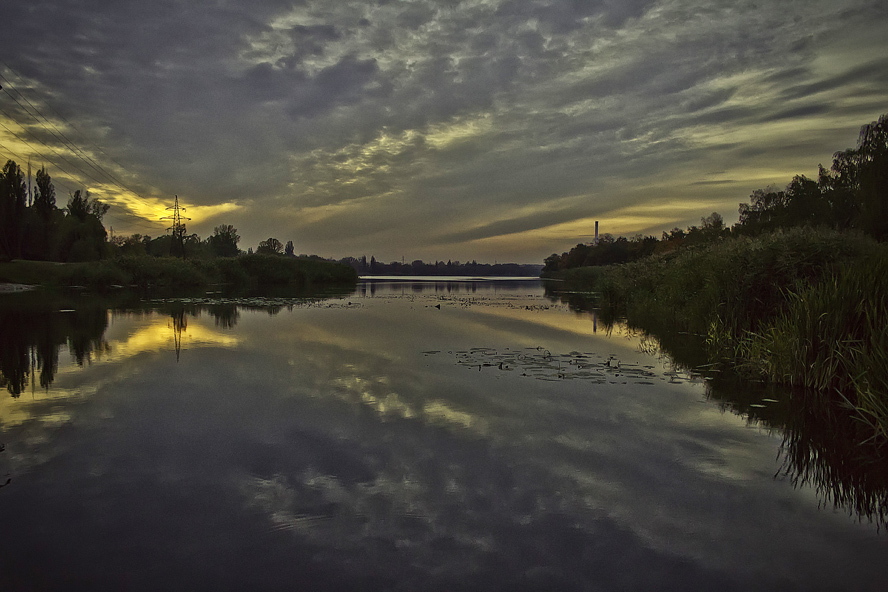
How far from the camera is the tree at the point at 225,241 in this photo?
144 m

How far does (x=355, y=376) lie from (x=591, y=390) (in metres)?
4.77

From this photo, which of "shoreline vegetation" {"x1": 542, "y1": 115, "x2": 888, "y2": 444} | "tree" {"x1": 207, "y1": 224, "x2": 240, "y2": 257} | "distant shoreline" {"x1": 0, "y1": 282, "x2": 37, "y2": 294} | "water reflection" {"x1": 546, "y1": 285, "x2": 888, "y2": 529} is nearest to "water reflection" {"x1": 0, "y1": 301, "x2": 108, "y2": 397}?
"water reflection" {"x1": 546, "y1": 285, "x2": 888, "y2": 529}

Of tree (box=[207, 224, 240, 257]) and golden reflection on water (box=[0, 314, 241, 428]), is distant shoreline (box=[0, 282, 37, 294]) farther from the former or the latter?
tree (box=[207, 224, 240, 257])

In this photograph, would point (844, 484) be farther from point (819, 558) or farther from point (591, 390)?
point (591, 390)

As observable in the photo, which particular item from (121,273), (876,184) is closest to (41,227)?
(121,273)

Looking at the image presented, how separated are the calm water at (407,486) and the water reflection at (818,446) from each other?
0.07m

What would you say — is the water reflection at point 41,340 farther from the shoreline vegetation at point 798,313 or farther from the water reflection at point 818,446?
the shoreline vegetation at point 798,313

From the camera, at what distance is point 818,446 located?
6.66 m

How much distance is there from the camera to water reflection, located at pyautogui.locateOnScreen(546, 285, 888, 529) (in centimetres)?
517

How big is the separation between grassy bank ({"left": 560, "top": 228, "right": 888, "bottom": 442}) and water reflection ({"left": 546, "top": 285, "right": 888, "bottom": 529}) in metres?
0.35

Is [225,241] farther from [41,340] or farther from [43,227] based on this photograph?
[41,340]

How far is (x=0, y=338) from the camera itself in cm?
1433

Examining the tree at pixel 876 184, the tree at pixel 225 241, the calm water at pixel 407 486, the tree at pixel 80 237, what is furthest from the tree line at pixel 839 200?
the tree at pixel 225 241

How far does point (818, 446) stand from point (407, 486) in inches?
216
